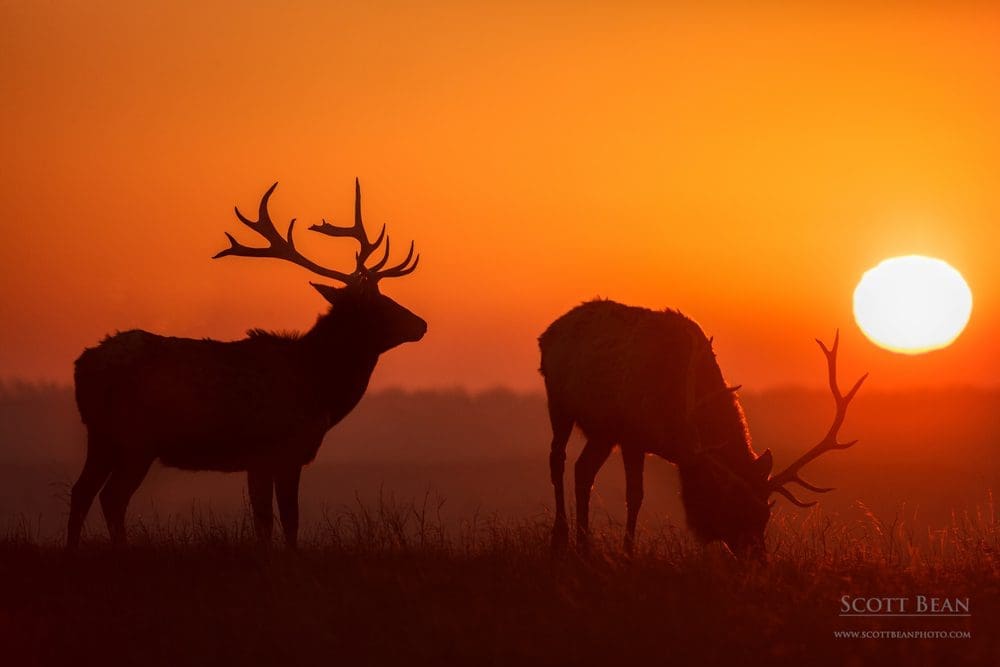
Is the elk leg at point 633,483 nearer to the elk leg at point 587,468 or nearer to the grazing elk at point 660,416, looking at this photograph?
the grazing elk at point 660,416

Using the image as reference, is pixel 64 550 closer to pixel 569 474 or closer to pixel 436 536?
pixel 436 536

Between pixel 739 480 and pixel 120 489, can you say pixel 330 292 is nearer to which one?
pixel 120 489

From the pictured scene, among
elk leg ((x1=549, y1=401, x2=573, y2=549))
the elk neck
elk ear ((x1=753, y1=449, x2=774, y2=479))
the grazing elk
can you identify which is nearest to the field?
the grazing elk

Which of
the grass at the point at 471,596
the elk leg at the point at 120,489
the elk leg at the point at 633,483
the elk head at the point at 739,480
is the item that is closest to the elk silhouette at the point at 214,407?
the elk leg at the point at 120,489

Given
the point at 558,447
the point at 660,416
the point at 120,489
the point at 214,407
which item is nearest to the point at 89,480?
the point at 120,489

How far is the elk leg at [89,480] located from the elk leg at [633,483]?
16.2 feet

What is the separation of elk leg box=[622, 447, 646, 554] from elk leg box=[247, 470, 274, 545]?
3.34 m

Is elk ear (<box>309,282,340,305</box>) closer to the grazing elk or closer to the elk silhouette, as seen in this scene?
the elk silhouette

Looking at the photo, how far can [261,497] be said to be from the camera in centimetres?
1329

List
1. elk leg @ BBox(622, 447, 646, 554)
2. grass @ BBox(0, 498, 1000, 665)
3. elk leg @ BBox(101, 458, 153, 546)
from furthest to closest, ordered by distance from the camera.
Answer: elk leg @ BBox(622, 447, 646, 554)
elk leg @ BBox(101, 458, 153, 546)
grass @ BBox(0, 498, 1000, 665)

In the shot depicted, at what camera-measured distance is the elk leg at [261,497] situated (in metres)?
13.1

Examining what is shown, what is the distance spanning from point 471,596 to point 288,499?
4173mm

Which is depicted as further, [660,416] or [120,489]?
[660,416]

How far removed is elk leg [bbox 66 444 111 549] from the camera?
513 inches
